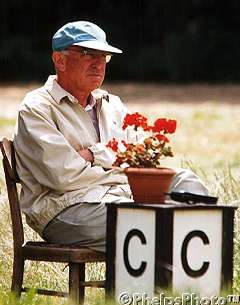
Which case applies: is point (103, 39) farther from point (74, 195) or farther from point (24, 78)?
point (24, 78)

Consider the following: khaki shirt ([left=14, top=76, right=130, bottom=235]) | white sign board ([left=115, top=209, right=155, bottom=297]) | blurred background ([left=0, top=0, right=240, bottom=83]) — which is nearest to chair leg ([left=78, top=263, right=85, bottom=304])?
khaki shirt ([left=14, top=76, right=130, bottom=235])

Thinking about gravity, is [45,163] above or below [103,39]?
below

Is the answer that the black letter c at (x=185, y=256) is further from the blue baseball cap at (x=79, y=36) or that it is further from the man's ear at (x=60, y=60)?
the man's ear at (x=60, y=60)

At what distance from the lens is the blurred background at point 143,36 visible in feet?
84.1

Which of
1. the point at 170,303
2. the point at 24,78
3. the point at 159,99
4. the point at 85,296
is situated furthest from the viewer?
the point at 24,78

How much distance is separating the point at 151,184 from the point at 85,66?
86 centimetres

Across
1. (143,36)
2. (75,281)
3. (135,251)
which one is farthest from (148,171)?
(143,36)

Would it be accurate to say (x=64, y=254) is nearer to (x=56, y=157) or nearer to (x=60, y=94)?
(x=56, y=157)

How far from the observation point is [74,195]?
5.14 meters

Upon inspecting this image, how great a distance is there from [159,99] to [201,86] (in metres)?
2.72

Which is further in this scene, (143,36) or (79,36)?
(143,36)

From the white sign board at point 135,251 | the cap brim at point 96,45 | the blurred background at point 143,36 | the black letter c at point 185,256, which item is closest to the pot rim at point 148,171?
the white sign board at point 135,251

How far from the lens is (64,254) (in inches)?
197

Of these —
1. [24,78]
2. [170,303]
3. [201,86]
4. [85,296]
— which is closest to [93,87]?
[85,296]
